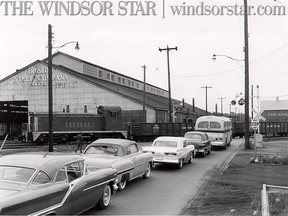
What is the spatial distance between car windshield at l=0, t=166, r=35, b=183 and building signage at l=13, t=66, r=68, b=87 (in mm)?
47482

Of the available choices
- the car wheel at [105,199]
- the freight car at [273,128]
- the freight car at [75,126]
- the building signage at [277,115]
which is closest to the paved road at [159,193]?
the car wheel at [105,199]

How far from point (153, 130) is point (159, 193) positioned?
87.6ft

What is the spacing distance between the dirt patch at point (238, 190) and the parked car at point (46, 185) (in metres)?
2.51

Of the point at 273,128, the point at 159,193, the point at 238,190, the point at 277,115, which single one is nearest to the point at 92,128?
the point at 159,193

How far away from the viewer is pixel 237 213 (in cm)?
752

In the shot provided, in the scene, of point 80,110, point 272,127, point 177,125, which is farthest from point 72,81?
point 272,127

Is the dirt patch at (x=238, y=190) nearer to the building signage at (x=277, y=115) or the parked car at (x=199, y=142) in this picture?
the parked car at (x=199, y=142)

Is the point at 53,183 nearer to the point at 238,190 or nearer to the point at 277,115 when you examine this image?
the point at 238,190

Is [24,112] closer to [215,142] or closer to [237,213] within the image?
[215,142]

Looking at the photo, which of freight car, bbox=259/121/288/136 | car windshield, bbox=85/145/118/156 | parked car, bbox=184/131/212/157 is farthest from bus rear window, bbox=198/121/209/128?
freight car, bbox=259/121/288/136

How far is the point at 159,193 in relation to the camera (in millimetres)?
10109

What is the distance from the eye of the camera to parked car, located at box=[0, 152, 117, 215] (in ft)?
17.2

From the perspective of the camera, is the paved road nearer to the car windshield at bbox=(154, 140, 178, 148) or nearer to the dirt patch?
the dirt patch

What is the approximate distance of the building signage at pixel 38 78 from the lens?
5259 centimetres
